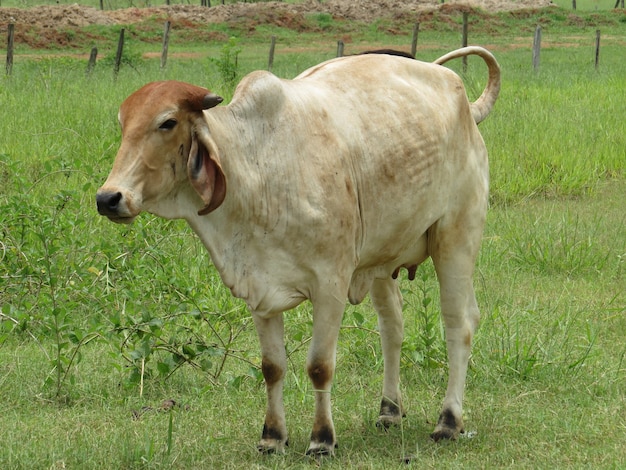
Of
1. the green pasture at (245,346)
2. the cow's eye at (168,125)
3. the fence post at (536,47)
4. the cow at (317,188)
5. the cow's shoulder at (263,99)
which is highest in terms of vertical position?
the cow's shoulder at (263,99)

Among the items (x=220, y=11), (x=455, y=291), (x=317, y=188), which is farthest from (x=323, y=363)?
(x=220, y=11)

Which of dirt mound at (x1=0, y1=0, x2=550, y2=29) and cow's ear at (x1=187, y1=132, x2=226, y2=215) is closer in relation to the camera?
cow's ear at (x1=187, y1=132, x2=226, y2=215)

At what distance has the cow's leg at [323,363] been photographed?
12.5 ft

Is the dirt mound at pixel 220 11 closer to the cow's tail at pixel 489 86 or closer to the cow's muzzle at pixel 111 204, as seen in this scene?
the cow's tail at pixel 489 86

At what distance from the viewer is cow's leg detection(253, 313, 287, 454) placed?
156 inches

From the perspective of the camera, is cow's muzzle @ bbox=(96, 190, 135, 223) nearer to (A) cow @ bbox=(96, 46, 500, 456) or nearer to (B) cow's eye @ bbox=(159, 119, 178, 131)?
(A) cow @ bbox=(96, 46, 500, 456)

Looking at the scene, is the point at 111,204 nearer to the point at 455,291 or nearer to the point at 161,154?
the point at 161,154

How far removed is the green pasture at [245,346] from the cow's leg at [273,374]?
95 mm

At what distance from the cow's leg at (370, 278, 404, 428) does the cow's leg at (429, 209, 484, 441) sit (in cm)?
23

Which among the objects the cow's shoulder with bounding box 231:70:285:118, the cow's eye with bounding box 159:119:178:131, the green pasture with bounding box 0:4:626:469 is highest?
the cow's shoulder with bounding box 231:70:285:118

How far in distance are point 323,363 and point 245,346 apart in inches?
70.4

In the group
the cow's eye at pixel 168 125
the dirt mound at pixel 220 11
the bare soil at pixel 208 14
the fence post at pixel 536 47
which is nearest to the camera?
the cow's eye at pixel 168 125

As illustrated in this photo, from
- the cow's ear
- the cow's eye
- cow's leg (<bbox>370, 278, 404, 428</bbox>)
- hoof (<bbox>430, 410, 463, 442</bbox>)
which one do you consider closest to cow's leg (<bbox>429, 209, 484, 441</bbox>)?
hoof (<bbox>430, 410, 463, 442</bbox>)

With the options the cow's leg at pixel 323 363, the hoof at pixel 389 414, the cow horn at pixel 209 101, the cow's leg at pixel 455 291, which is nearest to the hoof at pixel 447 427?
the cow's leg at pixel 455 291
